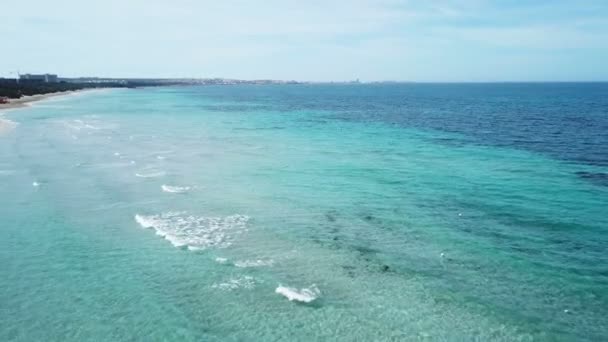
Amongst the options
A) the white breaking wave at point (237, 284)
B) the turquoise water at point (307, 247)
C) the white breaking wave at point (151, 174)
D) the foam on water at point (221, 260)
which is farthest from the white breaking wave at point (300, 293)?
the white breaking wave at point (151, 174)

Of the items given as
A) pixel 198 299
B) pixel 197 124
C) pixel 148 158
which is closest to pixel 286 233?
pixel 198 299

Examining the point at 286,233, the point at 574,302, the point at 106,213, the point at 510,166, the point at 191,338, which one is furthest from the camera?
the point at 510,166

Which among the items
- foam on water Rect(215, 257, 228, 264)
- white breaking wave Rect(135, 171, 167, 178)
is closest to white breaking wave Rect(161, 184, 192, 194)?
white breaking wave Rect(135, 171, 167, 178)

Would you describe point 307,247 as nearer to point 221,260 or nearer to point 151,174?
point 221,260

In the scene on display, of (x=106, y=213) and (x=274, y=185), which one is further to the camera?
(x=274, y=185)

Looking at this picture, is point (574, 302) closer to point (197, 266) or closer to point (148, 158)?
point (197, 266)

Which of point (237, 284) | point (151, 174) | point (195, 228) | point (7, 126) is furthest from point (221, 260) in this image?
point (7, 126)

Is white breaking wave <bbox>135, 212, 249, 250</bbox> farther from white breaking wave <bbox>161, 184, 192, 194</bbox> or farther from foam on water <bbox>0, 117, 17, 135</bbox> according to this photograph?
foam on water <bbox>0, 117, 17, 135</bbox>

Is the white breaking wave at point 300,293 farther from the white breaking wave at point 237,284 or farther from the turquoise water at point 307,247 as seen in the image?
the white breaking wave at point 237,284
